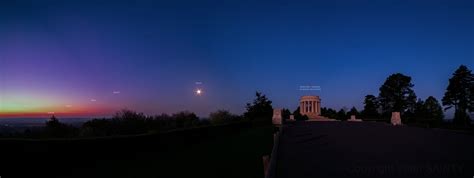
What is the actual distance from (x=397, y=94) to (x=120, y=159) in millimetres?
69120

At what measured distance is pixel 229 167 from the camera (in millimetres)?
10617

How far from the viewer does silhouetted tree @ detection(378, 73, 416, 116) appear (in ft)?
230

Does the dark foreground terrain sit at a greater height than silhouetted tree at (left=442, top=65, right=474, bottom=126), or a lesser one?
lesser

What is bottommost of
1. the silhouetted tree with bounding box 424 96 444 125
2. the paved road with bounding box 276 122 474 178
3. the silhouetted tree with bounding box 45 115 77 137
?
the paved road with bounding box 276 122 474 178

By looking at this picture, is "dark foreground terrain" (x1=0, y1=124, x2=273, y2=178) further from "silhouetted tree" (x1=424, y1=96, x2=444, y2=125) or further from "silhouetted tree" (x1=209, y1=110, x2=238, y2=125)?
"silhouetted tree" (x1=424, y1=96, x2=444, y2=125)

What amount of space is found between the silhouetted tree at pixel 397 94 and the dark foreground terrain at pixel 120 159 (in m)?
63.2

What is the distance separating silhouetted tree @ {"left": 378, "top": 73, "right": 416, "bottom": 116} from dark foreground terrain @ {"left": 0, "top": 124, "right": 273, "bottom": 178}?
63.2 meters

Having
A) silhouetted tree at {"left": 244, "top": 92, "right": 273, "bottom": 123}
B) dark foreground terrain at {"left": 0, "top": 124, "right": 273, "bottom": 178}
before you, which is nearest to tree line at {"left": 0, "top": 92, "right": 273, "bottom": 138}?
dark foreground terrain at {"left": 0, "top": 124, "right": 273, "bottom": 178}

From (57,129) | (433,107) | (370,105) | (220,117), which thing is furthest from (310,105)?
(57,129)

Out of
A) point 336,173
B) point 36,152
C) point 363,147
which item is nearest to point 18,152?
point 36,152

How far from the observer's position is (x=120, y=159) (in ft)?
37.3

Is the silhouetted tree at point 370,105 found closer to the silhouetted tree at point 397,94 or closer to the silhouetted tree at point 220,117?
the silhouetted tree at point 397,94

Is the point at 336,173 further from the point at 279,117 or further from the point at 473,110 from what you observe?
the point at 473,110

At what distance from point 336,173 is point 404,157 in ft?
12.1
